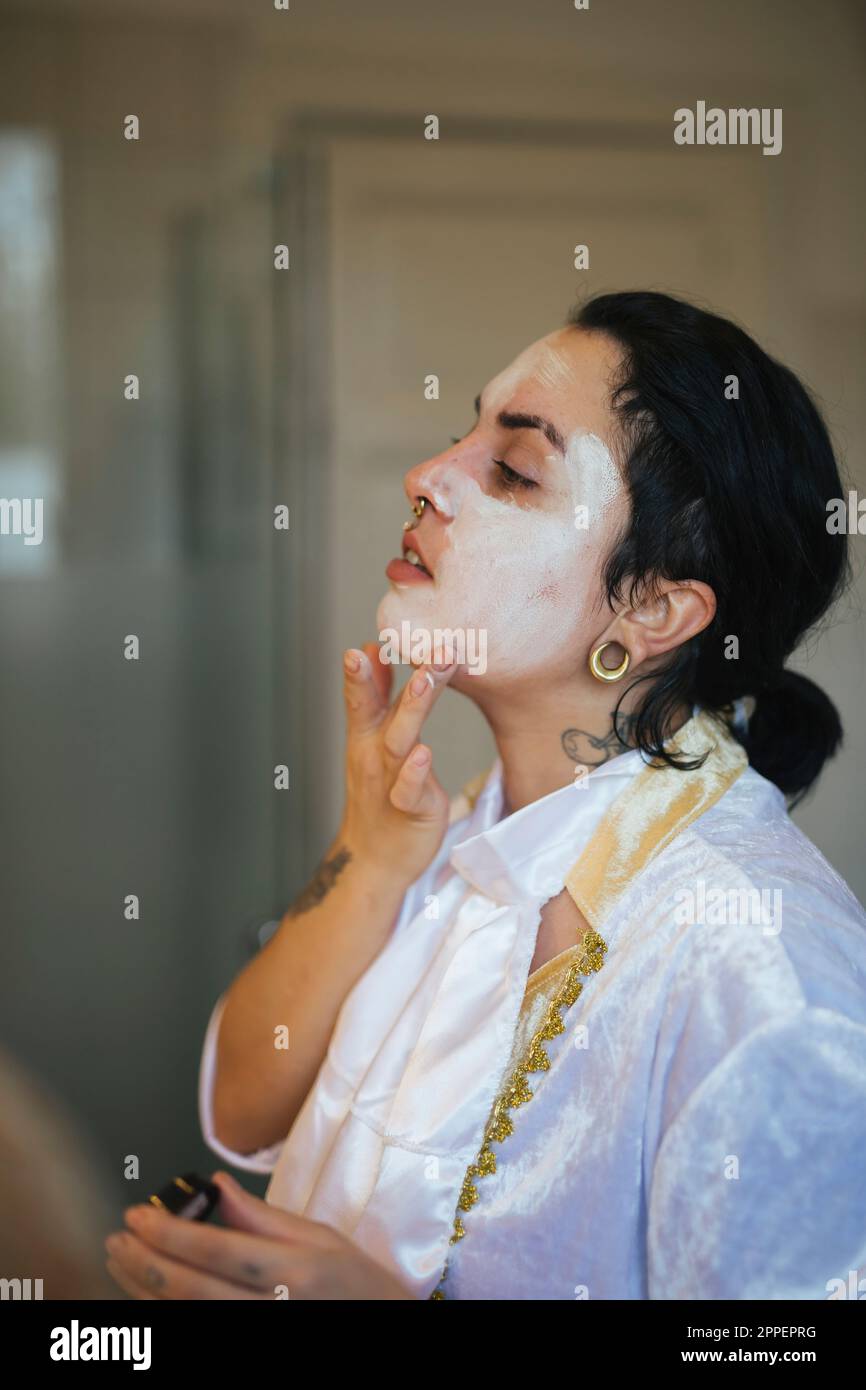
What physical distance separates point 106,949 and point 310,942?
96cm

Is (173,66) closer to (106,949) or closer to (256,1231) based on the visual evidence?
(106,949)

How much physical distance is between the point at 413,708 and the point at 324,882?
0.83ft

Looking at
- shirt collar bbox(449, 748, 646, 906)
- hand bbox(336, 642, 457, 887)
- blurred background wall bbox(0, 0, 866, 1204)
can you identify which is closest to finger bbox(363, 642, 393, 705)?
hand bbox(336, 642, 457, 887)

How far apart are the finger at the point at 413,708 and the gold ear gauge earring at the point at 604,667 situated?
0.42ft

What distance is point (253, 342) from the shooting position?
1946 mm

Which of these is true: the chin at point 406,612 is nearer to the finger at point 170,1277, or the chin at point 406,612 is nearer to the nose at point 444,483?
the nose at point 444,483

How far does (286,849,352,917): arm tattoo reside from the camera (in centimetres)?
121

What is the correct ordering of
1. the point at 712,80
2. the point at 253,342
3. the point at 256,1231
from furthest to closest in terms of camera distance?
the point at 253,342 → the point at 712,80 → the point at 256,1231

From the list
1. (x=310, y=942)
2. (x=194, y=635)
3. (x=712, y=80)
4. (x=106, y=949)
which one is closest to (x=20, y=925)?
(x=106, y=949)

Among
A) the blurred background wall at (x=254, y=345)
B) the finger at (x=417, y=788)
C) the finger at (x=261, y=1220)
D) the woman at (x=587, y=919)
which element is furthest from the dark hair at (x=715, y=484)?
the blurred background wall at (x=254, y=345)

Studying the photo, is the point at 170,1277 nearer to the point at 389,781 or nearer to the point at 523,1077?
the point at 523,1077

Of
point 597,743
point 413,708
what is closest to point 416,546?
point 413,708

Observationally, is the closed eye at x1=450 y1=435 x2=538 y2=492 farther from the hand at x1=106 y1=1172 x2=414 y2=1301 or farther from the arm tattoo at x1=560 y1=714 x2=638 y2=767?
the hand at x1=106 y1=1172 x2=414 y2=1301
